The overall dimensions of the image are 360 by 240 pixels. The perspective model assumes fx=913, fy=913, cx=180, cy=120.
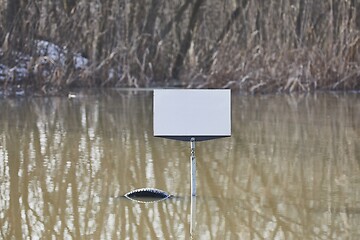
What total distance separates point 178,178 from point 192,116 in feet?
2.22

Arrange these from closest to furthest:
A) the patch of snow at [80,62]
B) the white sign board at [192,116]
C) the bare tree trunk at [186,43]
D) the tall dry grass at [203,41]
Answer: the white sign board at [192,116] < the tall dry grass at [203,41] < the patch of snow at [80,62] < the bare tree trunk at [186,43]

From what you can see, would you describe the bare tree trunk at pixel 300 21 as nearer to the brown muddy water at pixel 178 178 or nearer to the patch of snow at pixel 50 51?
the patch of snow at pixel 50 51

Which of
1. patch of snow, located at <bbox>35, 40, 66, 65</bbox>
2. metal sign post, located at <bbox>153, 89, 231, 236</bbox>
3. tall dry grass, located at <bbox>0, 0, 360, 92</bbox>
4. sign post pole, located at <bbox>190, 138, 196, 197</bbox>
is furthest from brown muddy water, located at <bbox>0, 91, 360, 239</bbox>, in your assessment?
patch of snow, located at <bbox>35, 40, 66, 65</bbox>

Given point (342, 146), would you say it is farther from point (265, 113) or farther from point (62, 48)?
point (62, 48)

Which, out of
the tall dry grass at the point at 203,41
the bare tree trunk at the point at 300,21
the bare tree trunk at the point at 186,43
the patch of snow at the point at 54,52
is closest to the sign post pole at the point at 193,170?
the tall dry grass at the point at 203,41

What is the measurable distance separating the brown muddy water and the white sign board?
0.94ft

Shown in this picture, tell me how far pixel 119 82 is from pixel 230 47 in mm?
1261

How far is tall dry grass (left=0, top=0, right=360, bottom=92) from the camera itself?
360 inches

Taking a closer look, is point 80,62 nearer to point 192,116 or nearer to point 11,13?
point 11,13

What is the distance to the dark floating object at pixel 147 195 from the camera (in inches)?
145

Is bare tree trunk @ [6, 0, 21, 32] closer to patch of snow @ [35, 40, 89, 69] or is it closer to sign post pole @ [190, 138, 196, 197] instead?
patch of snow @ [35, 40, 89, 69]

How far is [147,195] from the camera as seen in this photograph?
12.3 ft

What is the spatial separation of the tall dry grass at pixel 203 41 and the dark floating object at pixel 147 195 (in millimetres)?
5309

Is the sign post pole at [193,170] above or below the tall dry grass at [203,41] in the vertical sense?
below
